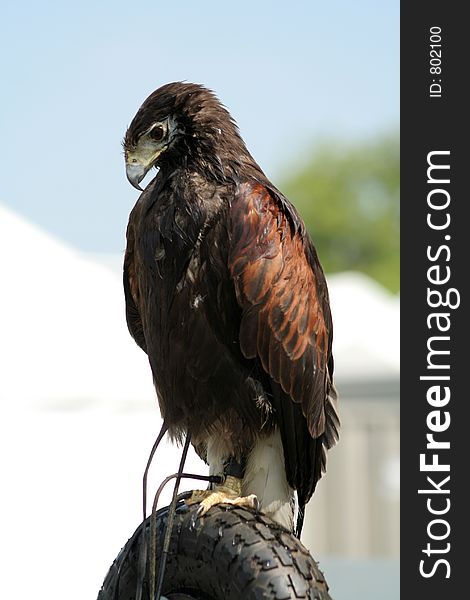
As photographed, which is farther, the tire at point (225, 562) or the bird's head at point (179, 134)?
the bird's head at point (179, 134)

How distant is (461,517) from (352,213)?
104 ft

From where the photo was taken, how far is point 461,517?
3.62 meters

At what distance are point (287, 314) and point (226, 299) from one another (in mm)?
158

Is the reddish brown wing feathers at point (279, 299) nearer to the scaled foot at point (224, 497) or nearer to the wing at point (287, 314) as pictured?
the wing at point (287, 314)

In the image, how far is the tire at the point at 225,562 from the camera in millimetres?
2365

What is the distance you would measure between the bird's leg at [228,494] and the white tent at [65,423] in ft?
8.80

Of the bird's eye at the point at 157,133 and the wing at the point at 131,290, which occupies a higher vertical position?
the bird's eye at the point at 157,133

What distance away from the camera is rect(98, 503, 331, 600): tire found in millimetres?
2365

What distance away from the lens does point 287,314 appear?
2.71 meters

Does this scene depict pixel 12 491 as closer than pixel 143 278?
No

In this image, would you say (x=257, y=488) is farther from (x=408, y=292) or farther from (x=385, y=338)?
(x=385, y=338)

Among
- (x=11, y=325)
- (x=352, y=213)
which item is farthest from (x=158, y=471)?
(x=352, y=213)

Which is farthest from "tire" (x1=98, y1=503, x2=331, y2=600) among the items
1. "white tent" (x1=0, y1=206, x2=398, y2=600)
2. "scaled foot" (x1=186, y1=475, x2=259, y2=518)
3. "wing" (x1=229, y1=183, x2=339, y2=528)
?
"white tent" (x1=0, y1=206, x2=398, y2=600)

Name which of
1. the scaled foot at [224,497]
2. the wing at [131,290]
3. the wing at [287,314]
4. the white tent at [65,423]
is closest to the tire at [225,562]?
the scaled foot at [224,497]
